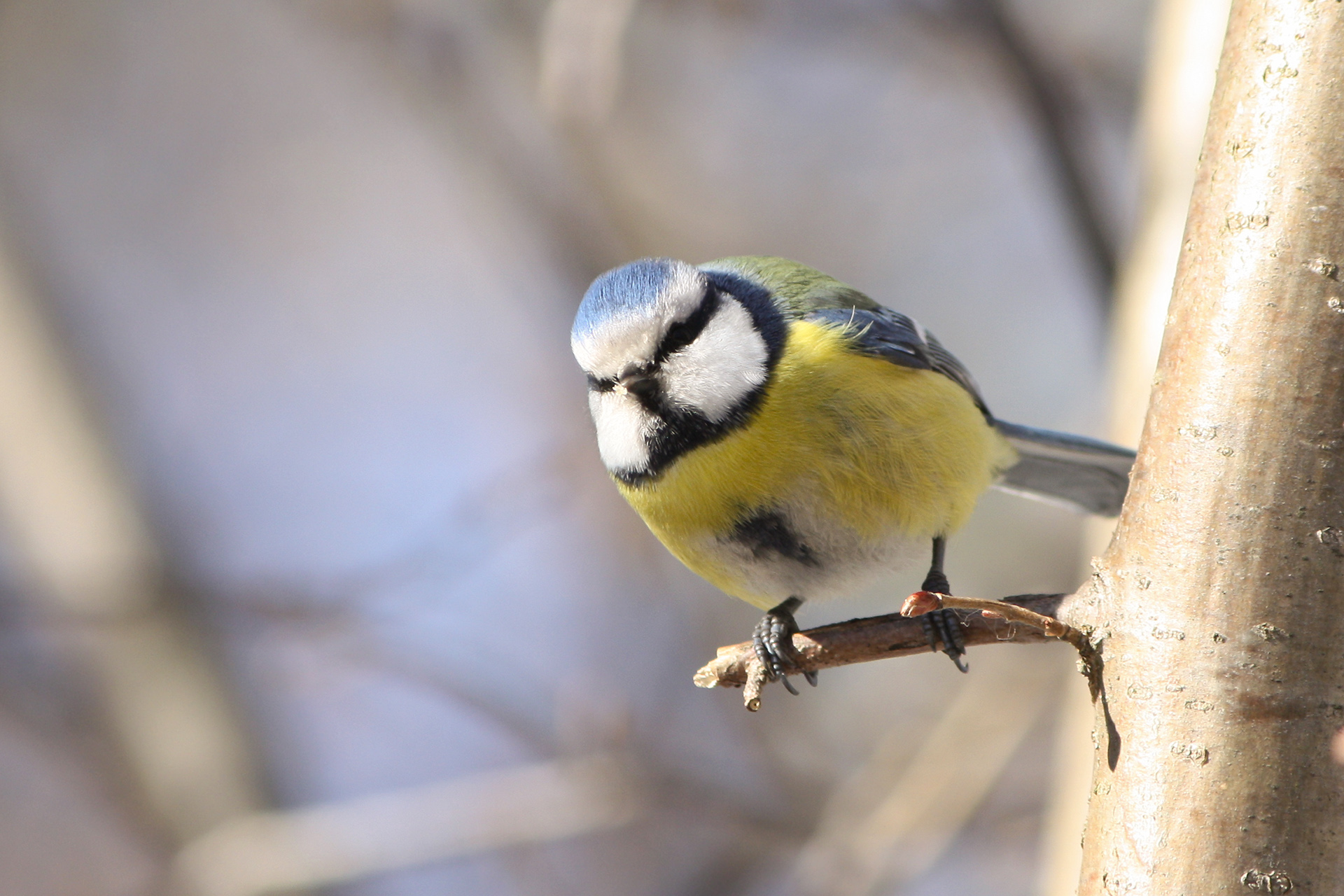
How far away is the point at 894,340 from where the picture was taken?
1.96 meters

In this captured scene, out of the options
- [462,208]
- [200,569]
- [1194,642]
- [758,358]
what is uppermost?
[462,208]

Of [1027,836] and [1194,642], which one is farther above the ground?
[1027,836]

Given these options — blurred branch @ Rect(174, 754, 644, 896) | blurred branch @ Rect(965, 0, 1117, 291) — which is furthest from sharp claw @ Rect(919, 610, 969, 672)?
blurred branch @ Rect(965, 0, 1117, 291)

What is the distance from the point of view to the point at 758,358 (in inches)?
70.5

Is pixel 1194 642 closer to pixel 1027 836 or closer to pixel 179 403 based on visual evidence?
pixel 1027 836

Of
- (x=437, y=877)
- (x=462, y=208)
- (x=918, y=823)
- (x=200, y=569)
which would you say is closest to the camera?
(x=918, y=823)

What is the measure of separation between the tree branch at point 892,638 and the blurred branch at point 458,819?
1130 millimetres

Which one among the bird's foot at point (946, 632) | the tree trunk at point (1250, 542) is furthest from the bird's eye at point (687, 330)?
the tree trunk at point (1250, 542)

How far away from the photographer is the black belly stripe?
67.2 inches

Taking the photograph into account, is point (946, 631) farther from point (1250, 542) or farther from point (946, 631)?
point (1250, 542)

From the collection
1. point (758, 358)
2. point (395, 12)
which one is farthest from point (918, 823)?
point (395, 12)

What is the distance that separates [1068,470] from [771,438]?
83 centimetres

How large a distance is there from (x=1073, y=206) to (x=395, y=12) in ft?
7.26

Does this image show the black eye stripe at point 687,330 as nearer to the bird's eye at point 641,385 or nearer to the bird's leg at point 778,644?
the bird's eye at point 641,385
